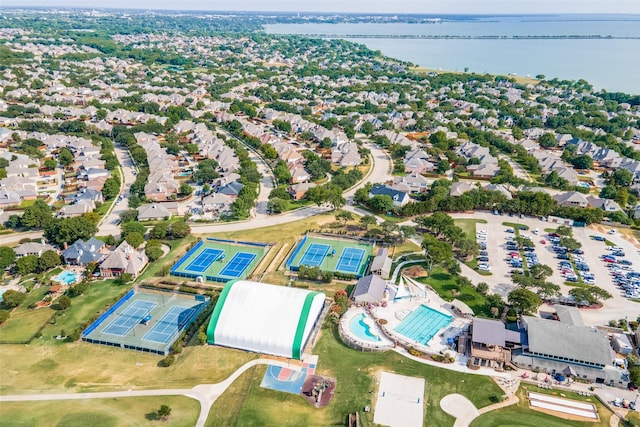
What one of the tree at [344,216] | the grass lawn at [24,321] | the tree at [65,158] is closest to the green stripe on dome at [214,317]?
the grass lawn at [24,321]

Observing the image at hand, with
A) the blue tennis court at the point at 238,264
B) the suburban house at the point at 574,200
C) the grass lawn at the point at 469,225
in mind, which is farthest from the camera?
the suburban house at the point at 574,200

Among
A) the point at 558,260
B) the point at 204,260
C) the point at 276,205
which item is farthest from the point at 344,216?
the point at 558,260

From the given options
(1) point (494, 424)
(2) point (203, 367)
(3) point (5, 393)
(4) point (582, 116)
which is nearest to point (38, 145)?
(3) point (5, 393)

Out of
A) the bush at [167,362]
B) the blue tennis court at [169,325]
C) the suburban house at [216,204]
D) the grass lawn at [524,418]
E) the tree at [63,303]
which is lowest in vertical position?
the grass lawn at [524,418]

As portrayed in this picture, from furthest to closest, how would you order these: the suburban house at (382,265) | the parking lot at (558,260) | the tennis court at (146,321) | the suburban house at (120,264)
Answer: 1. the suburban house at (120,264)
2. the suburban house at (382,265)
3. the parking lot at (558,260)
4. the tennis court at (146,321)

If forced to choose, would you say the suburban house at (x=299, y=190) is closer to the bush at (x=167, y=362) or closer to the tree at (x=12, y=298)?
the bush at (x=167, y=362)

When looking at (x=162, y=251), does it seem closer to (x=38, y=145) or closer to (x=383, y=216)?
(x=383, y=216)

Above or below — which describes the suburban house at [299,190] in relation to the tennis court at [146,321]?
above
